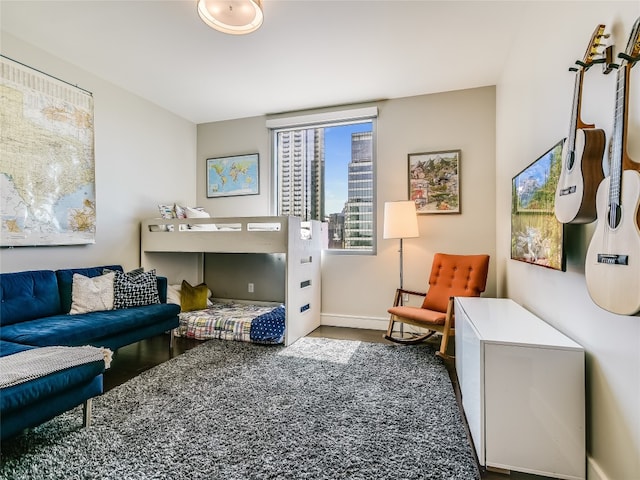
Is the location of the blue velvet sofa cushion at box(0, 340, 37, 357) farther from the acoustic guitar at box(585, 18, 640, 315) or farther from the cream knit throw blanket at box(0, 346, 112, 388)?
the acoustic guitar at box(585, 18, 640, 315)

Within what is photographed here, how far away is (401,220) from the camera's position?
3.33m

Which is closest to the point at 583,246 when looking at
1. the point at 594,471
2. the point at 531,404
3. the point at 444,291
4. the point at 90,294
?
the point at 531,404

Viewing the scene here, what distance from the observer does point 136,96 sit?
11.9 ft

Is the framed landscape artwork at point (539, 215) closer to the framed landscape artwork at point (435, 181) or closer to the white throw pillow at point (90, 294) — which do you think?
the framed landscape artwork at point (435, 181)

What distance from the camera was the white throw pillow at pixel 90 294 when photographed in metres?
2.64

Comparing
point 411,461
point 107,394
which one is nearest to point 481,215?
point 411,461

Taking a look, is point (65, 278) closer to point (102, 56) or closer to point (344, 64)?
point (102, 56)

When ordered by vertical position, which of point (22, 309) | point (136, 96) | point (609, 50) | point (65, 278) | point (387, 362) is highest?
point (136, 96)

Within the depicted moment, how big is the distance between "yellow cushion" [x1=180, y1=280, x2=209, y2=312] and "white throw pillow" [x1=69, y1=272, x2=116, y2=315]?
105cm

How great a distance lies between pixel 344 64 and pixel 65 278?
303cm

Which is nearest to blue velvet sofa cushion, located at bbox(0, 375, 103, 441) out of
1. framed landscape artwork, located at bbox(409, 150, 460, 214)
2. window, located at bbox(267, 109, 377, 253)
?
window, located at bbox(267, 109, 377, 253)

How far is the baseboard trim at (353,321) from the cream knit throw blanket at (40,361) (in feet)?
8.09

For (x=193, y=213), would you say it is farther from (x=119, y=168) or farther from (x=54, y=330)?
(x=54, y=330)

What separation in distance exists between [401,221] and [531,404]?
84.6 inches
